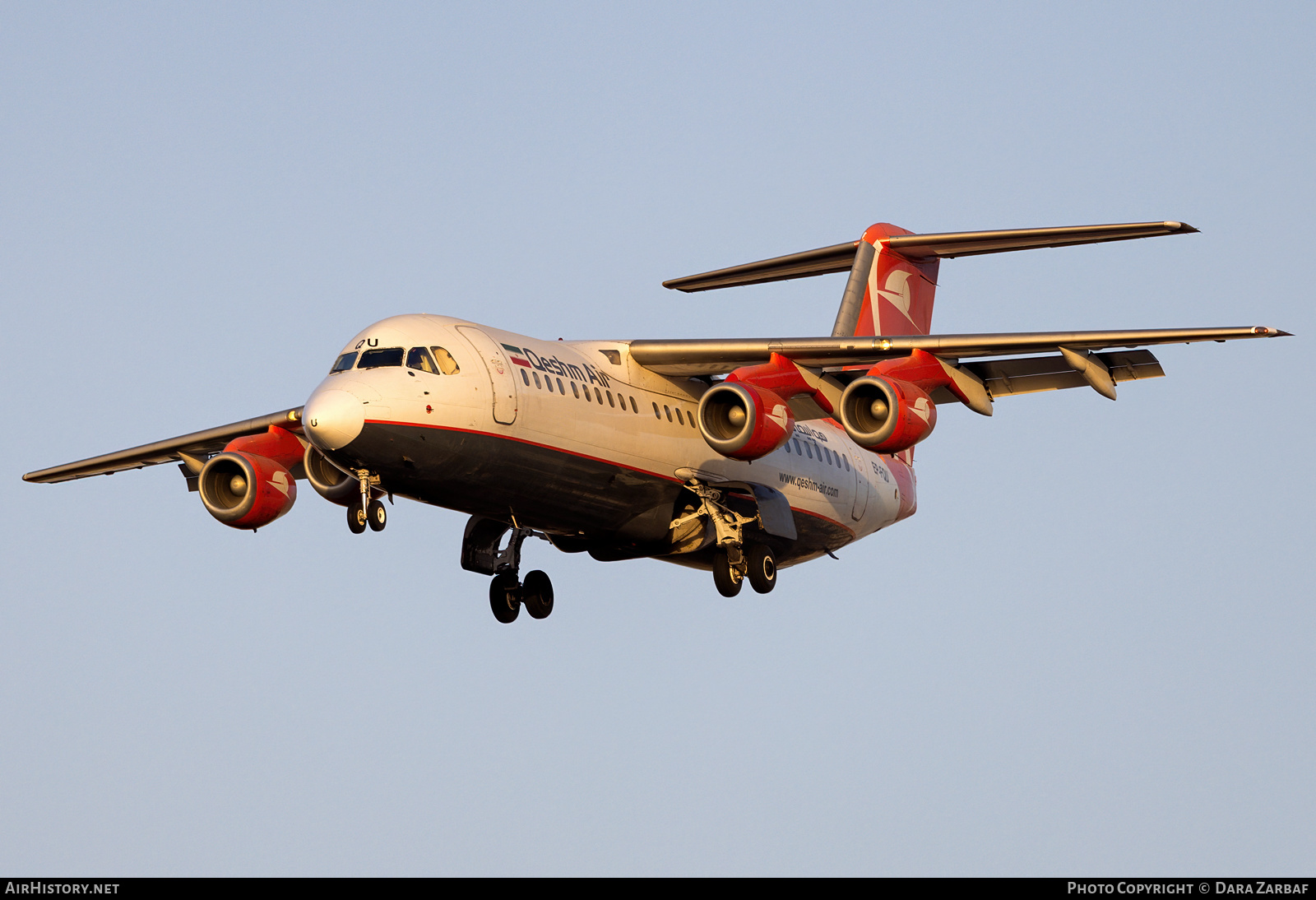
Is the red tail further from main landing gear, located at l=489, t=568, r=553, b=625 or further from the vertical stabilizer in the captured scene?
Result: main landing gear, located at l=489, t=568, r=553, b=625

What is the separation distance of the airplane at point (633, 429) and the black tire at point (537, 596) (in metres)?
0.02

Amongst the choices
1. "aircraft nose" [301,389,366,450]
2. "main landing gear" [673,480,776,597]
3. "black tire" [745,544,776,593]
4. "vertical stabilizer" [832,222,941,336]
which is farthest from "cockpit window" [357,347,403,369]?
"vertical stabilizer" [832,222,941,336]

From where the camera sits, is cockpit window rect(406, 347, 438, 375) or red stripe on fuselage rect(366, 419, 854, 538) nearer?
red stripe on fuselage rect(366, 419, 854, 538)

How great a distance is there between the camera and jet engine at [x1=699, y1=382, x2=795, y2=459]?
17.0 meters

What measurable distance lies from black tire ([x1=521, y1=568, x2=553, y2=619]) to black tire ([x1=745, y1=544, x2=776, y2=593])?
2190 millimetres

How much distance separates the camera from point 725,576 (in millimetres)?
19156

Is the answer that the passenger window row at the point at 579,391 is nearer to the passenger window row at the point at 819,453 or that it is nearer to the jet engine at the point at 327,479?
the passenger window row at the point at 819,453

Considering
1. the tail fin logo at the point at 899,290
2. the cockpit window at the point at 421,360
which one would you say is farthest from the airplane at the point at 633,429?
the tail fin logo at the point at 899,290

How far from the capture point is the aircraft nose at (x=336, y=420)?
1568 centimetres

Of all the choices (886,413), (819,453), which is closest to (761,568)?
(819,453)

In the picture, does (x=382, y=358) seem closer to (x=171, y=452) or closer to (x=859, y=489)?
(x=171, y=452)
